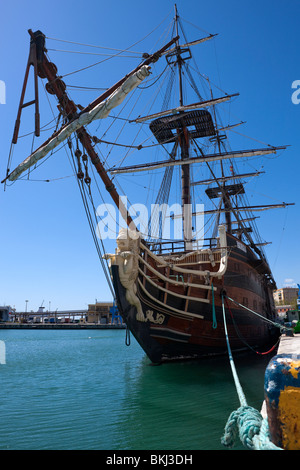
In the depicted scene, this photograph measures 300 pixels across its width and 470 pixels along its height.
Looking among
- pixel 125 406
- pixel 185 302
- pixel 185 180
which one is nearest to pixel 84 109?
pixel 185 302

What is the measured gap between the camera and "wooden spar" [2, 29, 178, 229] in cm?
1204

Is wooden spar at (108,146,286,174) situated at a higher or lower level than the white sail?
higher

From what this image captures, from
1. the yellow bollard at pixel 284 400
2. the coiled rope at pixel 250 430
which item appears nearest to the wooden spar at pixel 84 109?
the coiled rope at pixel 250 430

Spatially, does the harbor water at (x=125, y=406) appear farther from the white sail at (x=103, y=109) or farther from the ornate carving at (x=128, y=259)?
the white sail at (x=103, y=109)

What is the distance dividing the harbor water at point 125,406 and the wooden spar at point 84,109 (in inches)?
240

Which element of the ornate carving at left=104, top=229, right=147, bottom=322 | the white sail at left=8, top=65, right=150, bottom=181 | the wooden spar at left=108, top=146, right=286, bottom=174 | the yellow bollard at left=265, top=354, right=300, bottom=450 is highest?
the wooden spar at left=108, top=146, right=286, bottom=174

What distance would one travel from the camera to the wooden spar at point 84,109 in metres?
12.0

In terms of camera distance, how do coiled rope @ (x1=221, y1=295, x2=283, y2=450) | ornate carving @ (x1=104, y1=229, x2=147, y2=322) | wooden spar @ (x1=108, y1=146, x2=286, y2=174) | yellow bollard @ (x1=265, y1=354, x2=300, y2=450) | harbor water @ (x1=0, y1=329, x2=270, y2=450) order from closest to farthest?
yellow bollard @ (x1=265, y1=354, x2=300, y2=450)
coiled rope @ (x1=221, y1=295, x2=283, y2=450)
harbor water @ (x1=0, y1=329, x2=270, y2=450)
ornate carving @ (x1=104, y1=229, x2=147, y2=322)
wooden spar @ (x1=108, y1=146, x2=286, y2=174)

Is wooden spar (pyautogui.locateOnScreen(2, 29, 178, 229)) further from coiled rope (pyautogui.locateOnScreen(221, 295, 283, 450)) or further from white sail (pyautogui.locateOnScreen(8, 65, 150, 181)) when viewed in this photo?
coiled rope (pyautogui.locateOnScreen(221, 295, 283, 450))

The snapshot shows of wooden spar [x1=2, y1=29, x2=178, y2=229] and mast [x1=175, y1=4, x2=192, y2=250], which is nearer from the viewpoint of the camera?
wooden spar [x1=2, y1=29, x2=178, y2=229]

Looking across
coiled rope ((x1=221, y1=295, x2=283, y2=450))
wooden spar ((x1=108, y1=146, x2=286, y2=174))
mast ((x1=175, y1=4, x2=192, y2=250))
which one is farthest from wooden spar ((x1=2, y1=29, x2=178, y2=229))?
coiled rope ((x1=221, y1=295, x2=283, y2=450))

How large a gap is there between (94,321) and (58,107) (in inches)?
3125

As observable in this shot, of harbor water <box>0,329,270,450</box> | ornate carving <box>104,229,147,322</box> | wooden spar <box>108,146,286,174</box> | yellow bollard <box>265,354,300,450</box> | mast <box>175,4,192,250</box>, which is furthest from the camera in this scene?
wooden spar <box>108,146,286,174</box>

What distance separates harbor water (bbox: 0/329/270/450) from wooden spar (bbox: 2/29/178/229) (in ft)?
20.0
